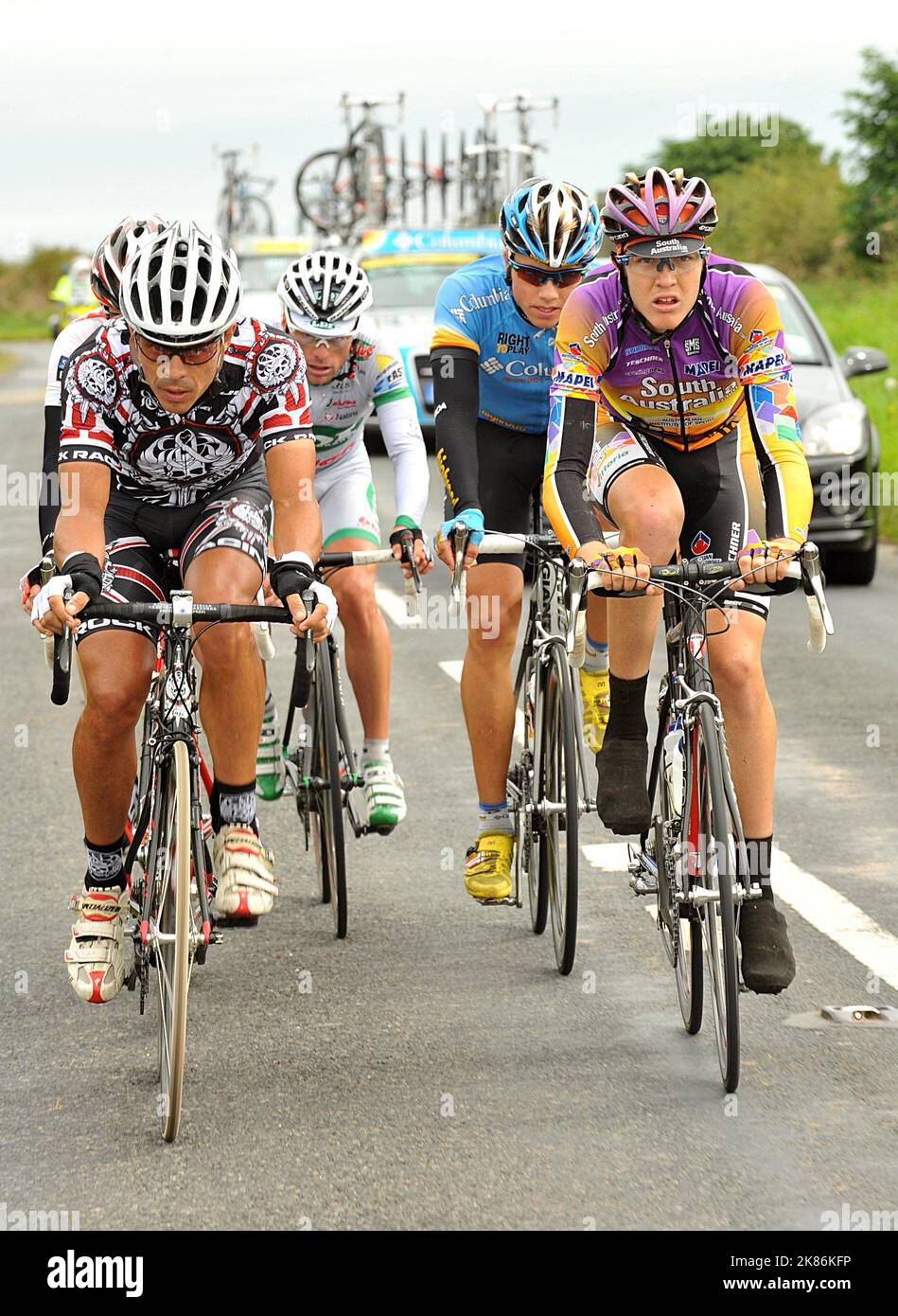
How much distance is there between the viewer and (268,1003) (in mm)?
5297

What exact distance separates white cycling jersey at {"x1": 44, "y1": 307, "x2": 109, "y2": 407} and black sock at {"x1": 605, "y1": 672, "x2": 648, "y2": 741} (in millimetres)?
1845

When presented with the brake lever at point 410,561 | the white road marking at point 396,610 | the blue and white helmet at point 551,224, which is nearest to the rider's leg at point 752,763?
the brake lever at point 410,561

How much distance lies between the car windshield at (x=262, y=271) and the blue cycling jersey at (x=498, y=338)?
52.5ft

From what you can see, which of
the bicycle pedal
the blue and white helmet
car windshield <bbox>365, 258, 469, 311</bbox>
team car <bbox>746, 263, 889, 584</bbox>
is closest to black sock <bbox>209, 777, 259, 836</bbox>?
the bicycle pedal

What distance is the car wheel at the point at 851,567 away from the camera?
478 inches

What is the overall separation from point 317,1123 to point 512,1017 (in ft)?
2.82

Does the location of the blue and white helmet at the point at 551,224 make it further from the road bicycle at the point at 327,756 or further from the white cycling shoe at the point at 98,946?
the white cycling shoe at the point at 98,946

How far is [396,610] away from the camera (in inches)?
459

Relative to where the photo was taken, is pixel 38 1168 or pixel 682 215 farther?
pixel 682 215

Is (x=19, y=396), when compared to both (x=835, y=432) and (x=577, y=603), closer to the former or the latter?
(x=835, y=432)

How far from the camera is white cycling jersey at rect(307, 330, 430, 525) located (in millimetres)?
6484
